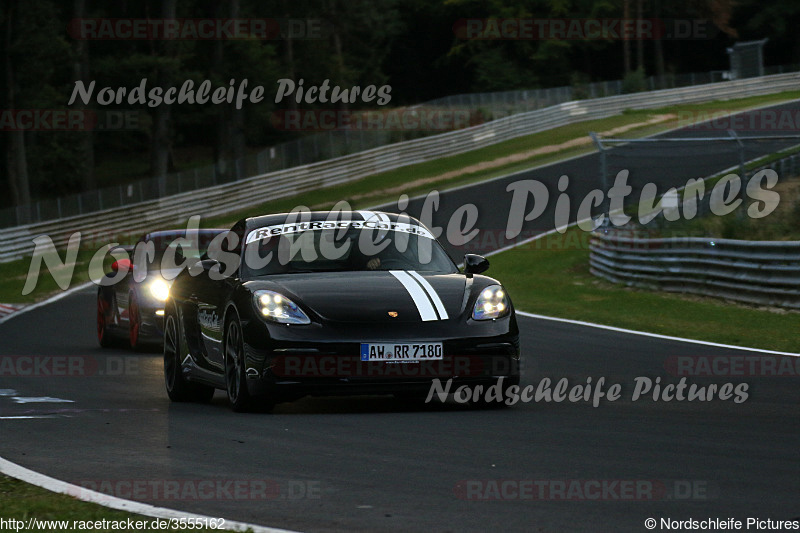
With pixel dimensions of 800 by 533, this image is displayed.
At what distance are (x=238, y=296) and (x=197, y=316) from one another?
3.44 ft

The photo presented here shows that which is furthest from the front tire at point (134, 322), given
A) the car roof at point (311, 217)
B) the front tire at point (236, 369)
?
the front tire at point (236, 369)

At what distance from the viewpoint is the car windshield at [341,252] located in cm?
1002

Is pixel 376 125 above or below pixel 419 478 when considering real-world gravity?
above

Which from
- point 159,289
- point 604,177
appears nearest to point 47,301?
point 604,177

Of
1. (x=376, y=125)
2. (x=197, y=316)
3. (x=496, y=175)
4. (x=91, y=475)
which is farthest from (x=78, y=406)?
(x=376, y=125)

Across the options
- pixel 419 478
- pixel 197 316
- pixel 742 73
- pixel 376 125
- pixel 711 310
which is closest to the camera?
pixel 419 478

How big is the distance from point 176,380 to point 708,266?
451 inches

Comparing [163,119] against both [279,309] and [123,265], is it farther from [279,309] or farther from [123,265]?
[279,309]

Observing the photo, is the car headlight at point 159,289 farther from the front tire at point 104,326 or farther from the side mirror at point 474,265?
the side mirror at point 474,265

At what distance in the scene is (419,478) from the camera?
6.52 m

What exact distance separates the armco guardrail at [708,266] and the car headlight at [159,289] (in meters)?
7.87

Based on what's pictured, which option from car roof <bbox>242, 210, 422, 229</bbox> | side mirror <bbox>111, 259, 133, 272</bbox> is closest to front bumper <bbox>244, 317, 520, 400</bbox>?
car roof <bbox>242, 210, 422, 229</bbox>

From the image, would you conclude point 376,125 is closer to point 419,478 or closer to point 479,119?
point 479,119

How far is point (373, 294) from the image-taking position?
30.6ft
